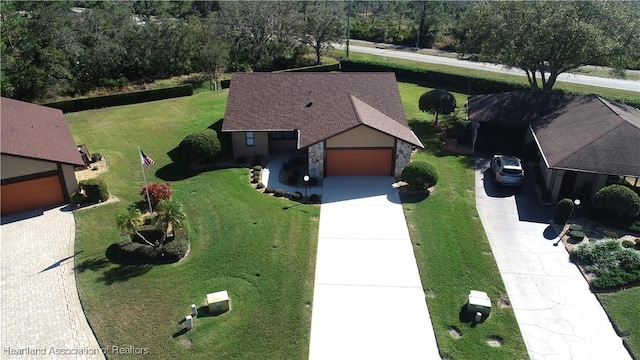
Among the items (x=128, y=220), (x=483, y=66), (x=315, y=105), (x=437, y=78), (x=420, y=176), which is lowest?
(x=420, y=176)

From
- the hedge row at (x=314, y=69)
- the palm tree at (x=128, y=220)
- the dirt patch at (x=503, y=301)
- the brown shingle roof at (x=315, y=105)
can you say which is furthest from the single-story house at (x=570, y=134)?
the hedge row at (x=314, y=69)

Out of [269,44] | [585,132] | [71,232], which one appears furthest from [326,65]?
[71,232]

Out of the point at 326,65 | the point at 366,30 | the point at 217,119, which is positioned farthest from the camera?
the point at 366,30

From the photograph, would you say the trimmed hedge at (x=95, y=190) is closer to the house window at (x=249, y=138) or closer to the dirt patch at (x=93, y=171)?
the dirt patch at (x=93, y=171)

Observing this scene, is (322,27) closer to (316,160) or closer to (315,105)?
(315,105)

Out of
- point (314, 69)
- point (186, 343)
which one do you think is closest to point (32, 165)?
point (186, 343)

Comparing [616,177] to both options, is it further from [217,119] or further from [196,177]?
[217,119]
